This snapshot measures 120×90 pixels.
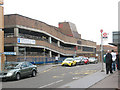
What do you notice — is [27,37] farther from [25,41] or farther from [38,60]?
[38,60]

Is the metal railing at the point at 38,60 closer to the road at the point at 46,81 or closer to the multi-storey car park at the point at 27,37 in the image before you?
the multi-storey car park at the point at 27,37

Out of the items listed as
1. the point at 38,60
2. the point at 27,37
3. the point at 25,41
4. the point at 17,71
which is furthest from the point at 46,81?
the point at 27,37

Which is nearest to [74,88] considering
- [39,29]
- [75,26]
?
[39,29]

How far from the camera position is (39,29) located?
41656mm

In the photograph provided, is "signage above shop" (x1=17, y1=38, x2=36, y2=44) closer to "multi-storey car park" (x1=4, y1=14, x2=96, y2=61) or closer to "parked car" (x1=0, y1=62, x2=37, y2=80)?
"multi-storey car park" (x1=4, y1=14, x2=96, y2=61)

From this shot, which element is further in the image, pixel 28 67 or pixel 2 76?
pixel 28 67

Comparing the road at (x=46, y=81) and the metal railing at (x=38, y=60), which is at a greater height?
the metal railing at (x=38, y=60)

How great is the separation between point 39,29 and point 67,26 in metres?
28.2

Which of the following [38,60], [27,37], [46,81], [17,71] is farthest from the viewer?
[27,37]

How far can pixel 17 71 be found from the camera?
15461 mm

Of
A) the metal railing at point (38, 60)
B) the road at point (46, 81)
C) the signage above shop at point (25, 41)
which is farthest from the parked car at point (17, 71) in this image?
the signage above shop at point (25, 41)

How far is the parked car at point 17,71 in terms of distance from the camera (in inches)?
591

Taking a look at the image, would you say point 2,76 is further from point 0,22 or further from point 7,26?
point 7,26

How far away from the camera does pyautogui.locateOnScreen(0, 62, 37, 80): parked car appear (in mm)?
15008
